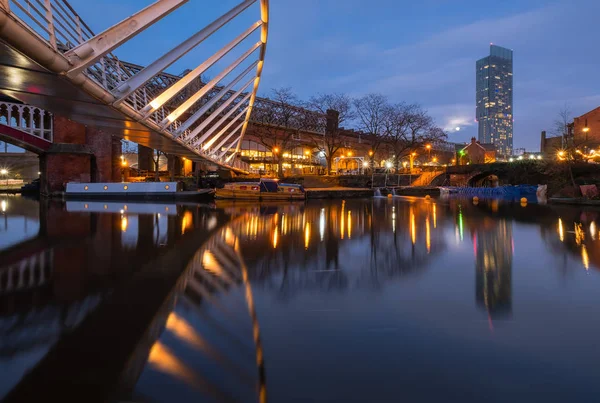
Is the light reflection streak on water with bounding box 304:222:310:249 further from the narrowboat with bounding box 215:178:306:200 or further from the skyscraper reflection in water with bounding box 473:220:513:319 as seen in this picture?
the narrowboat with bounding box 215:178:306:200

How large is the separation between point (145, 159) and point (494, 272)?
58952 millimetres

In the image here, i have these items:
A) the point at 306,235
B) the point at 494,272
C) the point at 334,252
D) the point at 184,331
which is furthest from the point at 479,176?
the point at 184,331

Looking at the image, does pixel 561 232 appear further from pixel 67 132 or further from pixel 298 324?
pixel 67 132

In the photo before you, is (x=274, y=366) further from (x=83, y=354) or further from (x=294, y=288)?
A: (x=294, y=288)

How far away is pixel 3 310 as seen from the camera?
16.2 ft

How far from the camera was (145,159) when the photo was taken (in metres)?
58.8

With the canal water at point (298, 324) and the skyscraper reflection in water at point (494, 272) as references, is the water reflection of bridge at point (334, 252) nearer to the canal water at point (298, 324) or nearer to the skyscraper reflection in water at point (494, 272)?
the canal water at point (298, 324)

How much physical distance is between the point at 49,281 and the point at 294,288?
13.2ft

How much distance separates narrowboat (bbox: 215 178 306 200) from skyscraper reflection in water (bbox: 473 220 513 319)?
62.5 feet

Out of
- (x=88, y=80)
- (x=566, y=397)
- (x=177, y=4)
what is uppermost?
(x=177, y=4)

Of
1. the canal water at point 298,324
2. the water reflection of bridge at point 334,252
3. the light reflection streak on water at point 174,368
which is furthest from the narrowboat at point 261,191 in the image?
the light reflection streak on water at point 174,368

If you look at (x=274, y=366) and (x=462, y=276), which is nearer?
(x=274, y=366)

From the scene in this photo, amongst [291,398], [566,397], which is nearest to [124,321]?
[291,398]

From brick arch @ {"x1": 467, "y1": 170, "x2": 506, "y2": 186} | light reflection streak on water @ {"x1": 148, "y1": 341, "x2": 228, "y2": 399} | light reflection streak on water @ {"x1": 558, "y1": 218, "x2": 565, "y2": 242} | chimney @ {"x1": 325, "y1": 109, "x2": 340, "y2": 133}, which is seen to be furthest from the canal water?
brick arch @ {"x1": 467, "y1": 170, "x2": 506, "y2": 186}
